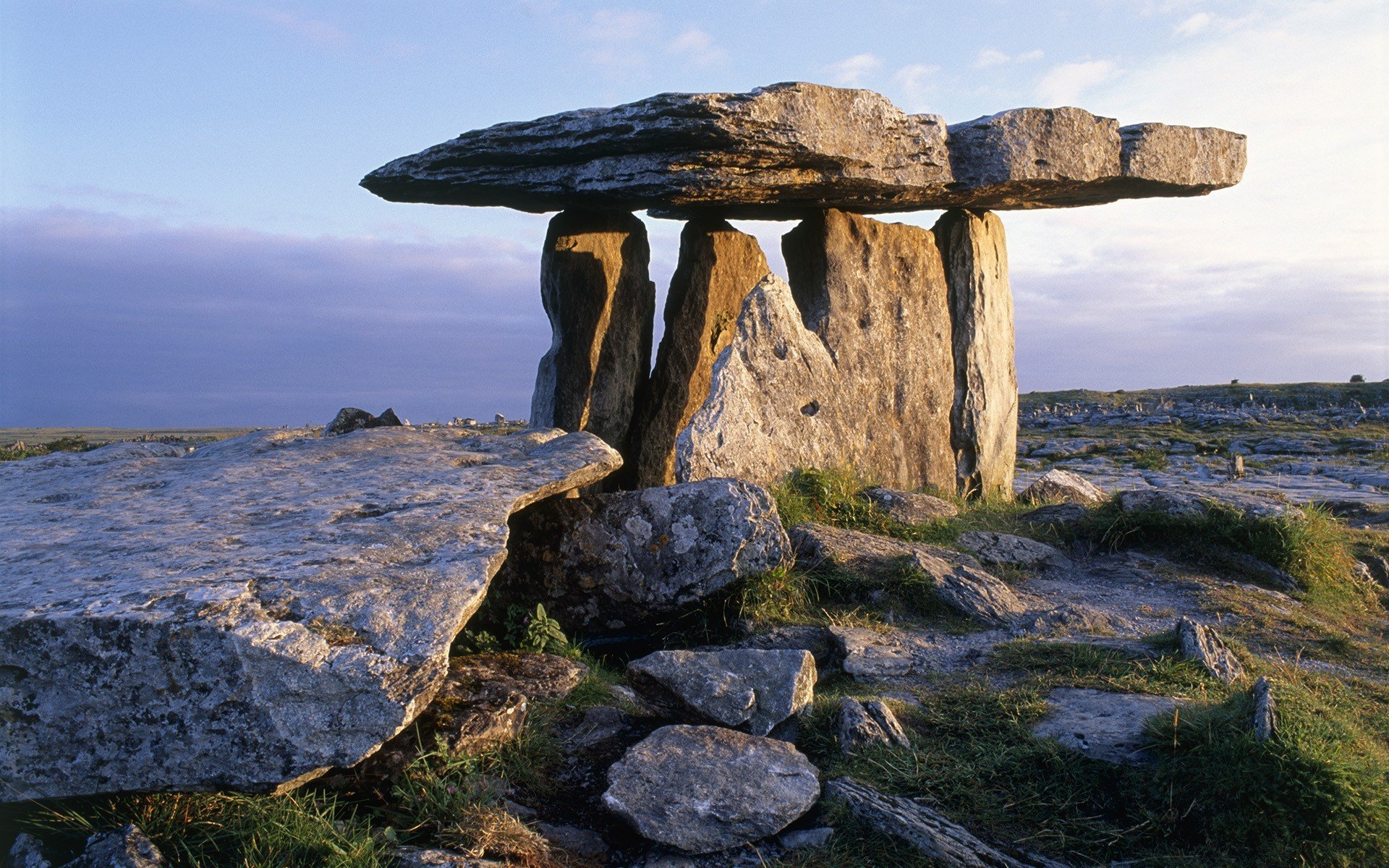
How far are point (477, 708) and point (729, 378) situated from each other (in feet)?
18.6

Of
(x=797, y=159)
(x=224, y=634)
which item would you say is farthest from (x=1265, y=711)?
(x=797, y=159)

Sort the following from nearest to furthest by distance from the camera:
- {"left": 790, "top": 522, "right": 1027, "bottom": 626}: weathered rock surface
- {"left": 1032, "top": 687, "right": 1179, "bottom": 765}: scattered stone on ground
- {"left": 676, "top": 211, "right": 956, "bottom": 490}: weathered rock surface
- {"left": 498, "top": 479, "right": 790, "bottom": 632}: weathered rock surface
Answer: {"left": 1032, "top": 687, "right": 1179, "bottom": 765}: scattered stone on ground
{"left": 498, "top": 479, "right": 790, "bottom": 632}: weathered rock surface
{"left": 790, "top": 522, "right": 1027, "bottom": 626}: weathered rock surface
{"left": 676, "top": 211, "right": 956, "bottom": 490}: weathered rock surface

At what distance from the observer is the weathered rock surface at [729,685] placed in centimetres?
477

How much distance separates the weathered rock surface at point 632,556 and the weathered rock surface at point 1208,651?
254 cm

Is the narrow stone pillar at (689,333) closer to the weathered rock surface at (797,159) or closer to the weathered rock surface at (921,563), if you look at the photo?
the weathered rock surface at (797,159)

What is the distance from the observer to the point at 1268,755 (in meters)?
4.08

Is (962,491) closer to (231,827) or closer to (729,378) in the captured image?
(729,378)

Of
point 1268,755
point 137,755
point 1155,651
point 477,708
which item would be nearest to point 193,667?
point 137,755

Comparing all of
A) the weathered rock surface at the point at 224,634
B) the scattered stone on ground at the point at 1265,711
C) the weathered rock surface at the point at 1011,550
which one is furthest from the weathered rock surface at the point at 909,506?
the weathered rock surface at the point at 224,634

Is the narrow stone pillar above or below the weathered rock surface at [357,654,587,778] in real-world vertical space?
above

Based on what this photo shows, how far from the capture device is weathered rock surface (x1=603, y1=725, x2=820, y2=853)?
13.1 feet

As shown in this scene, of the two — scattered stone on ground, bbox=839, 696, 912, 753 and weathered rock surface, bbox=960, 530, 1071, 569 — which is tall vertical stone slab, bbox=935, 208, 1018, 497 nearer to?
weathered rock surface, bbox=960, 530, 1071, 569

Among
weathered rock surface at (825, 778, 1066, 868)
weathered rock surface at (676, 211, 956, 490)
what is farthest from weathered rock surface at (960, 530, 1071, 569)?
weathered rock surface at (825, 778, 1066, 868)

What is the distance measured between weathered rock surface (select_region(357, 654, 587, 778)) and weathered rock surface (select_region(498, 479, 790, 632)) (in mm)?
1066
